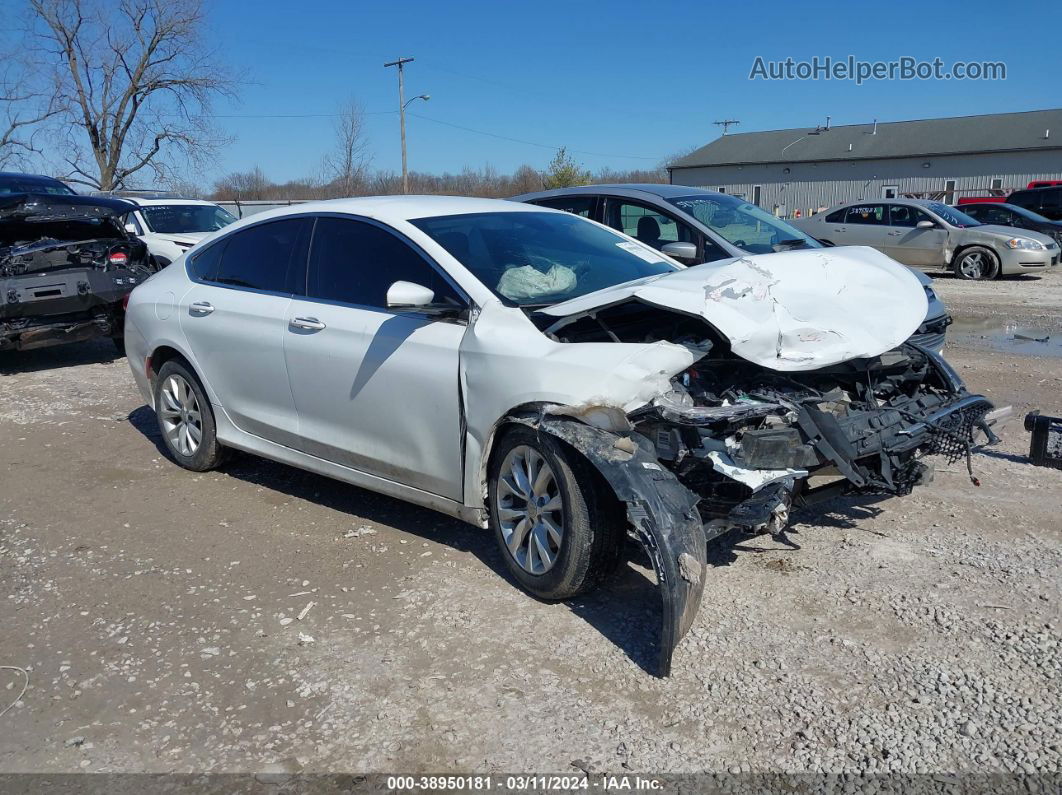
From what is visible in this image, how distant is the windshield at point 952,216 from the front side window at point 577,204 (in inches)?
448

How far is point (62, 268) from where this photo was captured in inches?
372

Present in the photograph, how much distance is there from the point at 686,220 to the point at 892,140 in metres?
49.8

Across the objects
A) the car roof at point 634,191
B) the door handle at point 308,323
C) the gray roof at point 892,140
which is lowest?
the door handle at point 308,323

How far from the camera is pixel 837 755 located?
9.46 ft

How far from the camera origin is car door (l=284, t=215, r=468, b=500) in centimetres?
423

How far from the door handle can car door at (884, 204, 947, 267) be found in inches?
583

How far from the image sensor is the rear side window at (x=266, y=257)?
16.9 feet

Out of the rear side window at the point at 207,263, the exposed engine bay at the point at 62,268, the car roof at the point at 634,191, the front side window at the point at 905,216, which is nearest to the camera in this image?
the rear side window at the point at 207,263

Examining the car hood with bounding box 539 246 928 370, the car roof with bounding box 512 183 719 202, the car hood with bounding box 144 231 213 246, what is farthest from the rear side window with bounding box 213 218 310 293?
the car hood with bounding box 144 231 213 246

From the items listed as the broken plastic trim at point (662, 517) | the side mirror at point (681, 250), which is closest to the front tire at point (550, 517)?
the broken plastic trim at point (662, 517)

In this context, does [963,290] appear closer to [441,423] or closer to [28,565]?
[441,423]

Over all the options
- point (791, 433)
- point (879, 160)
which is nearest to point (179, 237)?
point (791, 433)

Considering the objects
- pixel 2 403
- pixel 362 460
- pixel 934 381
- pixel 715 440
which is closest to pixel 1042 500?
pixel 934 381

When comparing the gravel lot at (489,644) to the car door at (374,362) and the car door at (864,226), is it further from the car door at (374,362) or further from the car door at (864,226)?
the car door at (864,226)
